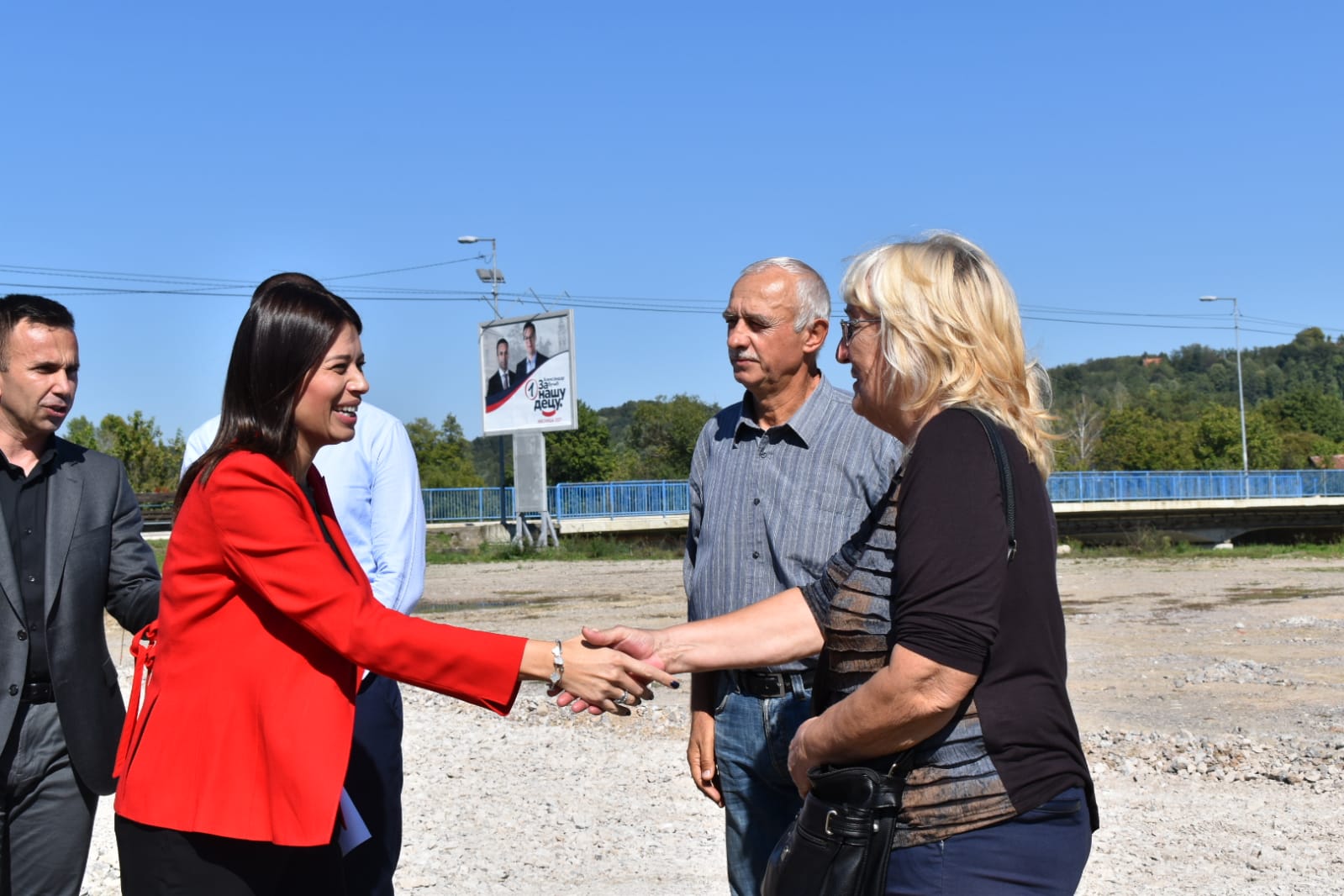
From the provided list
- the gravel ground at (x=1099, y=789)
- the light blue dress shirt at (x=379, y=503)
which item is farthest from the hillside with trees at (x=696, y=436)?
the light blue dress shirt at (x=379, y=503)

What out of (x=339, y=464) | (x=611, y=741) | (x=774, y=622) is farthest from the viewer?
(x=611, y=741)

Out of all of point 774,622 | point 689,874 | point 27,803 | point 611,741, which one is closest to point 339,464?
point 27,803

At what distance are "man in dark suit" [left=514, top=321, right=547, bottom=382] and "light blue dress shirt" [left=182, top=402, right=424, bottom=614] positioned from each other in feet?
123

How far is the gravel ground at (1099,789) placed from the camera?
5.83 meters

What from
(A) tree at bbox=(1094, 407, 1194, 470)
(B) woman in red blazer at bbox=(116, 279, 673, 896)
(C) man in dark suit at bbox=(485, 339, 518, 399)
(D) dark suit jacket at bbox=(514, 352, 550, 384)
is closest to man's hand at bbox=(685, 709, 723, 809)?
(B) woman in red blazer at bbox=(116, 279, 673, 896)

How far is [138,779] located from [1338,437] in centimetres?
10711

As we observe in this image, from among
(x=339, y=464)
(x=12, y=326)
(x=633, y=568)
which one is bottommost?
(x=633, y=568)

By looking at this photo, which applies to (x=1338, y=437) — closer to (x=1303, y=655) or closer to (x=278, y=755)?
(x=1303, y=655)

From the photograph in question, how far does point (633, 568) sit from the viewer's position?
3534 centimetres

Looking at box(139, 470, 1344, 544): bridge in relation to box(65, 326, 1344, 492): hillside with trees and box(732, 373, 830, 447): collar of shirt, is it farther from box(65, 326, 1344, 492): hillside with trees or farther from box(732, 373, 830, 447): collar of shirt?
box(732, 373, 830, 447): collar of shirt

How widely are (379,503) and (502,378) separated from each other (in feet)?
126

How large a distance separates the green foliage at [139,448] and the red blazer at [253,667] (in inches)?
2099

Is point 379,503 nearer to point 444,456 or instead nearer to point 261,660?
point 261,660

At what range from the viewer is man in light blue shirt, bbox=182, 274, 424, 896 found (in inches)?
146
